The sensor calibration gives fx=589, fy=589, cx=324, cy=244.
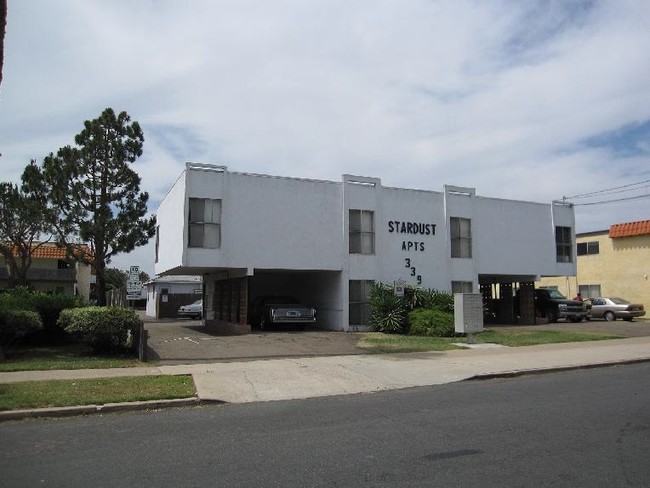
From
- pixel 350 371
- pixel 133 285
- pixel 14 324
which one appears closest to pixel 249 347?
pixel 133 285

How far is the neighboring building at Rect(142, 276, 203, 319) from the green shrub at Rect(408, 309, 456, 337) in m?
22.5

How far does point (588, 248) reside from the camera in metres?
39.5

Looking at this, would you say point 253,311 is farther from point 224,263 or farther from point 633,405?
point 633,405

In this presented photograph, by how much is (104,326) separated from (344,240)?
37.6ft

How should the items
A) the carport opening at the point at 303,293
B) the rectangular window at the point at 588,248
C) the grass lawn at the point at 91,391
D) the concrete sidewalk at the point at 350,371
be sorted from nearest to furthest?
the grass lawn at the point at 91,391 < the concrete sidewalk at the point at 350,371 < the carport opening at the point at 303,293 < the rectangular window at the point at 588,248

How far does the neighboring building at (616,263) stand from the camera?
3597 centimetres

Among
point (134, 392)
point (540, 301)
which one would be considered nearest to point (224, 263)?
point (134, 392)

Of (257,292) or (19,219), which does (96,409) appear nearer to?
(257,292)

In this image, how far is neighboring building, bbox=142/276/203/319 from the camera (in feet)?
133

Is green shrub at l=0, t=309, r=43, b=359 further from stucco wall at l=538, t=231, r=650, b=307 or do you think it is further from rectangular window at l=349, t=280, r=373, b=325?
stucco wall at l=538, t=231, r=650, b=307

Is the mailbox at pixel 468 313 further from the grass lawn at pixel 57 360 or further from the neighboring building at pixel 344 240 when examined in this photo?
the grass lawn at pixel 57 360

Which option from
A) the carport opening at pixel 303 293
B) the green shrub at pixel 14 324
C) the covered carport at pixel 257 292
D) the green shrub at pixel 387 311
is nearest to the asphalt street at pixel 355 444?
the green shrub at pixel 14 324

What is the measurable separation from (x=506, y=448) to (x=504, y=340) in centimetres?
1331

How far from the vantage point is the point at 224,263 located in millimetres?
22000
